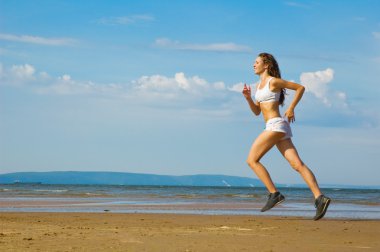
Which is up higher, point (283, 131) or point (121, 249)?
point (283, 131)

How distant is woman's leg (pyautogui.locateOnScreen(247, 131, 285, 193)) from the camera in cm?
855

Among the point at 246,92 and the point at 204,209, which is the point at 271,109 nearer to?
the point at 246,92

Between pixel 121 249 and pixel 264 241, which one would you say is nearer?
pixel 121 249

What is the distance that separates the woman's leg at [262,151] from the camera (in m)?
8.55

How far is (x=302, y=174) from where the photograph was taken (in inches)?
346

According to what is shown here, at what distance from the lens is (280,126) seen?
8.50m

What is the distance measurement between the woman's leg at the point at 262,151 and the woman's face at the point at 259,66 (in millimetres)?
934

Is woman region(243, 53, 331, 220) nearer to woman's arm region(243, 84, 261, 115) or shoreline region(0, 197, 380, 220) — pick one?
woman's arm region(243, 84, 261, 115)

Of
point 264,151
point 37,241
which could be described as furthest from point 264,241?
point 37,241

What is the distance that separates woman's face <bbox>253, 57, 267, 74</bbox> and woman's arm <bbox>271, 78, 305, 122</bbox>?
0.35 metres

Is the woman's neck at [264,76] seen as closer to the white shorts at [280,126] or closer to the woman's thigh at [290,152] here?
the white shorts at [280,126]

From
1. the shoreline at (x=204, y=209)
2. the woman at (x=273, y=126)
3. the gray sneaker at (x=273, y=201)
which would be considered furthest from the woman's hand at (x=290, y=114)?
the shoreline at (x=204, y=209)

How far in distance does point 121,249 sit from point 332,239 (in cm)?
344

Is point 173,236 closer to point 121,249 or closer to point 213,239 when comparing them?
point 213,239
